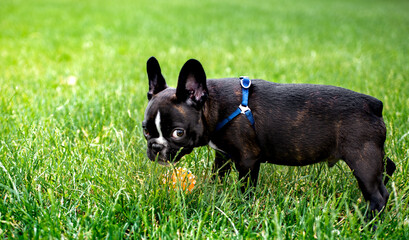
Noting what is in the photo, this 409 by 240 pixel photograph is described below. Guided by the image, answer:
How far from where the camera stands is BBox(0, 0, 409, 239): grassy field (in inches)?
92.1

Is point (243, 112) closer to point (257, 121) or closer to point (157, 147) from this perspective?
point (257, 121)

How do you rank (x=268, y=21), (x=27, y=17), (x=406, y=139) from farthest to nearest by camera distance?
(x=268, y=21) < (x=27, y=17) < (x=406, y=139)

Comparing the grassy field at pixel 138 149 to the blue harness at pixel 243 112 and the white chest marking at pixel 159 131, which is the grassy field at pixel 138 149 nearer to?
the white chest marking at pixel 159 131

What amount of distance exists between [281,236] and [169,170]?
3.20 feet

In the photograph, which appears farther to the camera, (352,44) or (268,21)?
(268,21)

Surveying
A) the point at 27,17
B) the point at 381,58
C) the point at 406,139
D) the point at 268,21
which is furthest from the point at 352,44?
the point at 27,17

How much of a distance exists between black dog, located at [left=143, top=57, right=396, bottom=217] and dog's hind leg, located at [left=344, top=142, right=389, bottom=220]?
0.06 meters

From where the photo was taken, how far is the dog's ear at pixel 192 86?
2.64 metres

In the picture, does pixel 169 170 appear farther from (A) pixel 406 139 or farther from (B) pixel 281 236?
(A) pixel 406 139

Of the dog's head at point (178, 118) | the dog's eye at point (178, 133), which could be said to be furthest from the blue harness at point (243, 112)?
the dog's eye at point (178, 133)

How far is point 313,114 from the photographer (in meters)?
2.69

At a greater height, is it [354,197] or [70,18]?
[70,18]

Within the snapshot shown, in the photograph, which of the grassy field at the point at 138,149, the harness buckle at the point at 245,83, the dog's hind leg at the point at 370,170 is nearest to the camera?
the grassy field at the point at 138,149

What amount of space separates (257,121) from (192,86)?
522mm
